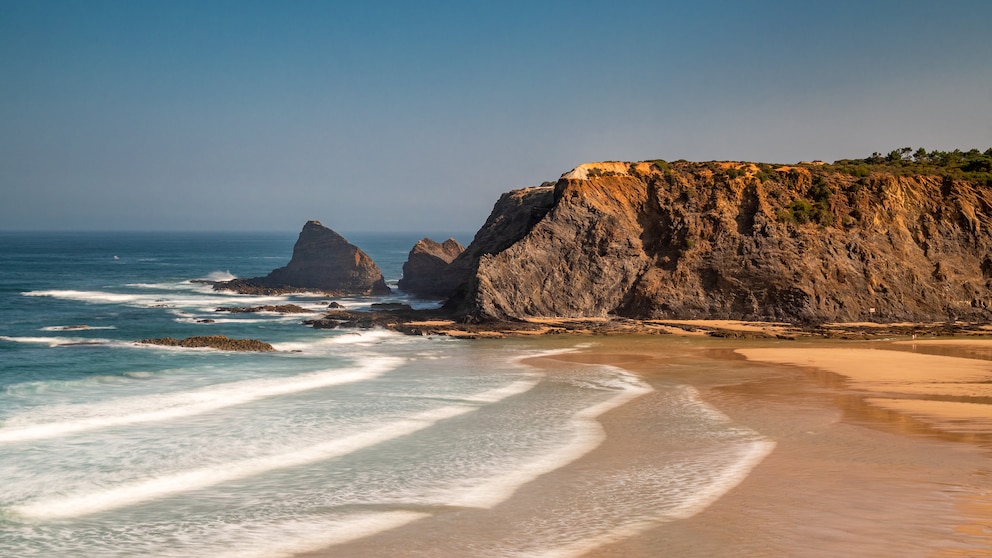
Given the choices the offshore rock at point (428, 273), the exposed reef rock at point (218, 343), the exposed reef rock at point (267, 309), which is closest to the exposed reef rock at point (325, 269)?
the offshore rock at point (428, 273)

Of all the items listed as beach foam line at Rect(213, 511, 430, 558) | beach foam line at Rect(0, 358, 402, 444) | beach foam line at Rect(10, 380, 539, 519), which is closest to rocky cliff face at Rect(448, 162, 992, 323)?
beach foam line at Rect(0, 358, 402, 444)

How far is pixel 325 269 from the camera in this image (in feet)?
204

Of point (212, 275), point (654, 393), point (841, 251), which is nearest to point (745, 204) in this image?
point (841, 251)

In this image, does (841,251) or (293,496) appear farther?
(841,251)

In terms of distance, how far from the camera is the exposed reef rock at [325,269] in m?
61.3

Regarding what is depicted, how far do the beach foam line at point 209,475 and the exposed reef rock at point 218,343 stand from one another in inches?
556

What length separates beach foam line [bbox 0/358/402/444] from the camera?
19.2 meters

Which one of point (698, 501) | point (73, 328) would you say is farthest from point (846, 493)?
point (73, 328)

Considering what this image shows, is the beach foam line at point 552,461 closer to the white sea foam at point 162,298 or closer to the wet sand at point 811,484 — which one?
the wet sand at point 811,484

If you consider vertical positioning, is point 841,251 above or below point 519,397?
above

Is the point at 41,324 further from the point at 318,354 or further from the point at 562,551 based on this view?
the point at 562,551

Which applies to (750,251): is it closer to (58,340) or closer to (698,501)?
(698,501)

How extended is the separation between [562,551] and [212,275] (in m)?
75.3

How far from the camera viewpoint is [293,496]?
554 inches
